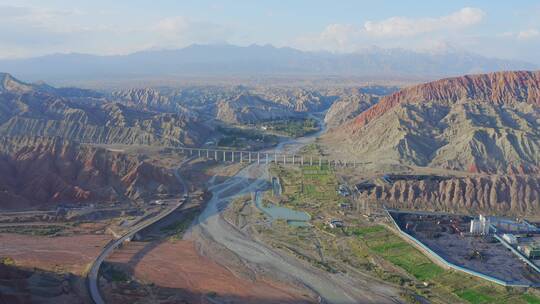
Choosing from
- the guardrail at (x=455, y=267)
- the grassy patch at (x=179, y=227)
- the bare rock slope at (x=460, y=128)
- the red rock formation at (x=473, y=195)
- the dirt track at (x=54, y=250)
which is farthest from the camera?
the bare rock slope at (x=460, y=128)

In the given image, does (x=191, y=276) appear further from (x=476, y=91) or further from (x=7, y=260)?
(x=476, y=91)

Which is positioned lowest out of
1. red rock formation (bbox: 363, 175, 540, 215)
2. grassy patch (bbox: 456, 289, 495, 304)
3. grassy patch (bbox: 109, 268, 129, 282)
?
grassy patch (bbox: 456, 289, 495, 304)

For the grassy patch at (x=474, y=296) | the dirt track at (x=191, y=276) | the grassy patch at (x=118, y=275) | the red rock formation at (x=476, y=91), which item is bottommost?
the grassy patch at (x=474, y=296)

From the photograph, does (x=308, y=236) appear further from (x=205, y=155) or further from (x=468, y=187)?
(x=205, y=155)

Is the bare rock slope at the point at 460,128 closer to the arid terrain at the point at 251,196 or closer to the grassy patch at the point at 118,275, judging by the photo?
the arid terrain at the point at 251,196

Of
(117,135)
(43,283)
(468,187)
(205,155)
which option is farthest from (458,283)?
(117,135)

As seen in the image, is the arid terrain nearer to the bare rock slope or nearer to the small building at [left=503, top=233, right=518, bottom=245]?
the bare rock slope

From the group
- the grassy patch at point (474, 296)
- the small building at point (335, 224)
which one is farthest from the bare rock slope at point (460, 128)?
the grassy patch at point (474, 296)

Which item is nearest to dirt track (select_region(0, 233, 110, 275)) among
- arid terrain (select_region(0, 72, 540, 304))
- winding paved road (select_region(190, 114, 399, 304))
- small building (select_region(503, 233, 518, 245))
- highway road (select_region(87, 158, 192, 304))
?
arid terrain (select_region(0, 72, 540, 304))
